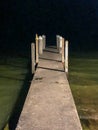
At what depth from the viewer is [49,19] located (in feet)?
152

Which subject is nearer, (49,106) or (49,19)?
(49,106)

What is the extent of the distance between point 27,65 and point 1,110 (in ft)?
29.9

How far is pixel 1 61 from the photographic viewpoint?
72.3ft

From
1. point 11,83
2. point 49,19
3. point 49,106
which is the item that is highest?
point 49,106

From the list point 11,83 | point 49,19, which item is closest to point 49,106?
point 11,83

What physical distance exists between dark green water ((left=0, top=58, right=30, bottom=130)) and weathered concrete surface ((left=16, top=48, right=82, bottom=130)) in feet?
2.88

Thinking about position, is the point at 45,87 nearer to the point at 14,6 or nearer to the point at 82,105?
the point at 82,105

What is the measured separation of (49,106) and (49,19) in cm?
3734

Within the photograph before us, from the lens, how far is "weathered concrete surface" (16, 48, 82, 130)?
26.3 ft

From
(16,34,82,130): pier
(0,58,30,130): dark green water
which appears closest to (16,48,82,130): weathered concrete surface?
(16,34,82,130): pier

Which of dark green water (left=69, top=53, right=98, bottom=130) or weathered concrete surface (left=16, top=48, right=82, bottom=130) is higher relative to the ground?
weathered concrete surface (left=16, top=48, right=82, bottom=130)

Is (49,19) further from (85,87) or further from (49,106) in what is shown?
(49,106)

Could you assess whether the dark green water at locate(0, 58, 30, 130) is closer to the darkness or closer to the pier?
the pier

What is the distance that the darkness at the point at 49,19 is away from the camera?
41969mm
